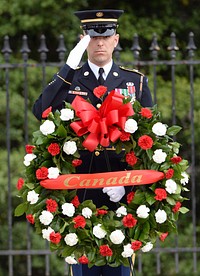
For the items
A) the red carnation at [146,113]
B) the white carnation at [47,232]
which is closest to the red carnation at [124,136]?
the red carnation at [146,113]

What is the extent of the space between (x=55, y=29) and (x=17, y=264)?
2218mm

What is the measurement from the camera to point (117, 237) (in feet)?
18.8

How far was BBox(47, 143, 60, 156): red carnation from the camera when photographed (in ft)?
19.0

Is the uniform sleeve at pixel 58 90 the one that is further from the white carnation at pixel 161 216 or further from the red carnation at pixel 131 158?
the white carnation at pixel 161 216

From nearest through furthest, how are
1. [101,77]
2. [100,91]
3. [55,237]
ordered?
[55,237] → [100,91] → [101,77]

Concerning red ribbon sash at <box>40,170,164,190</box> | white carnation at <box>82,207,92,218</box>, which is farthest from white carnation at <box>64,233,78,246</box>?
red ribbon sash at <box>40,170,164,190</box>

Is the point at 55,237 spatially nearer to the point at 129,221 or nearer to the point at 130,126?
the point at 129,221

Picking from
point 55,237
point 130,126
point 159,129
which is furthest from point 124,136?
point 55,237

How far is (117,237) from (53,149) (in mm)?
533

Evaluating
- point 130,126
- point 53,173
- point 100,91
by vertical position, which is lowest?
point 53,173

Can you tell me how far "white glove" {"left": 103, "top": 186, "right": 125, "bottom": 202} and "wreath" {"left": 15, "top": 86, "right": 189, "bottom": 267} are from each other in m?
0.06

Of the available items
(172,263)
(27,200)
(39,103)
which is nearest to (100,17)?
(39,103)

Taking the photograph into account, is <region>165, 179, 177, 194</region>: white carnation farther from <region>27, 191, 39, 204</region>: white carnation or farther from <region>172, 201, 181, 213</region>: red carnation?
<region>27, 191, 39, 204</region>: white carnation

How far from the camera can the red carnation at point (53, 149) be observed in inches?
228
